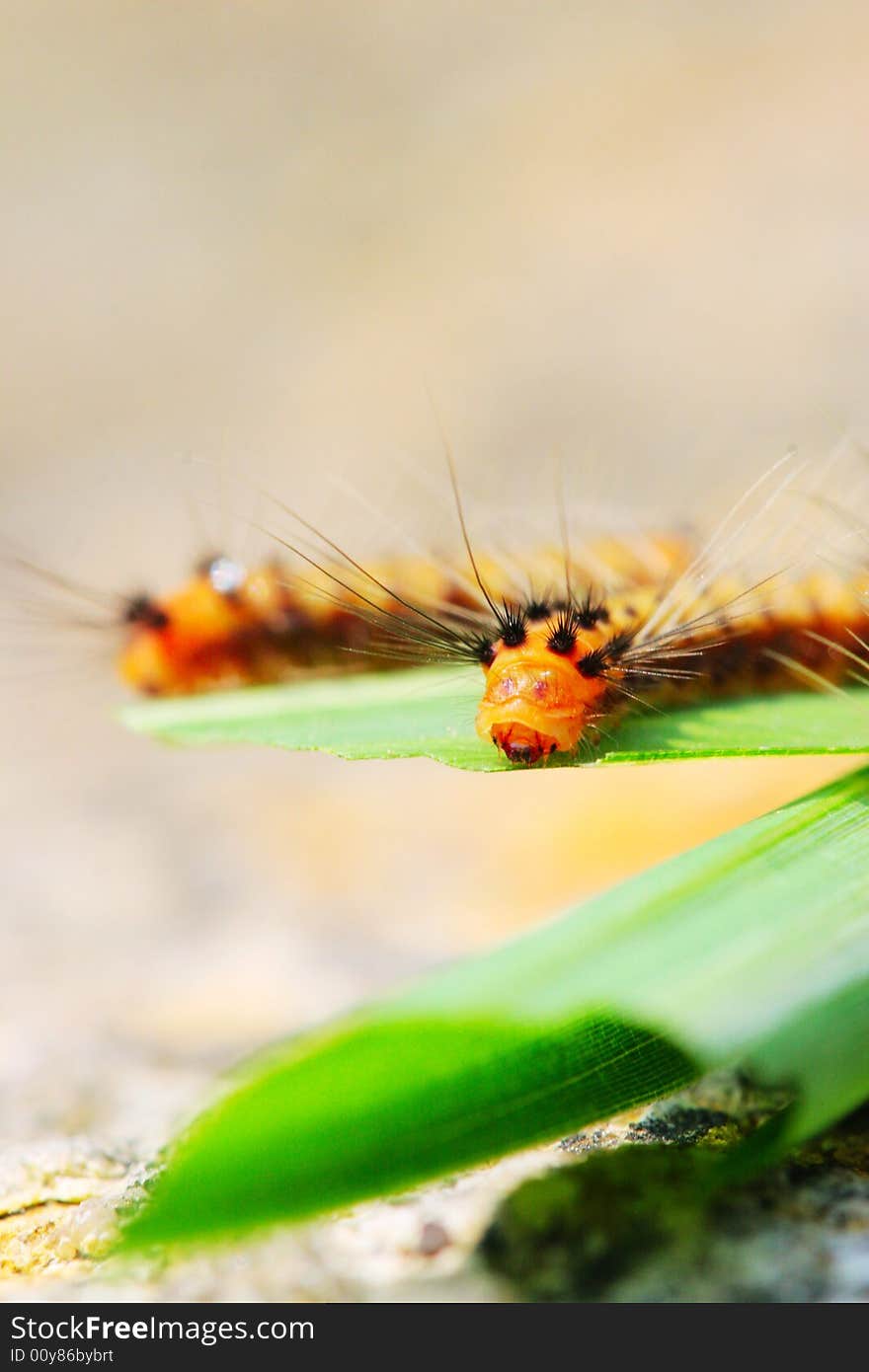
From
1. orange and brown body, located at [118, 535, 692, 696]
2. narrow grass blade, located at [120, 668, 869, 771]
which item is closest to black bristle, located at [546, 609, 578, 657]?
narrow grass blade, located at [120, 668, 869, 771]

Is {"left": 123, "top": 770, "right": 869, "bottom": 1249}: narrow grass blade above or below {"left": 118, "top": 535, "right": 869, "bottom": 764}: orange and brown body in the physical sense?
below

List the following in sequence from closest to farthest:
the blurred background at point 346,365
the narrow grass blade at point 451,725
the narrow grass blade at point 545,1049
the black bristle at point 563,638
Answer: the narrow grass blade at point 545,1049
the narrow grass blade at point 451,725
the black bristle at point 563,638
the blurred background at point 346,365

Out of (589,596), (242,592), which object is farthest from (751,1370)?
(242,592)

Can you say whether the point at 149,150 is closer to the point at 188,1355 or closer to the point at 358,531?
the point at 358,531

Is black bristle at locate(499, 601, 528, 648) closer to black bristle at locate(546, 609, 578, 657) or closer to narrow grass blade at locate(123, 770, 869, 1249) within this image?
black bristle at locate(546, 609, 578, 657)

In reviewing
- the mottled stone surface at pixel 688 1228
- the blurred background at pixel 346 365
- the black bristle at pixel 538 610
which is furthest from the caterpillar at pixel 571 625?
the mottled stone surface at pixel 688 1228

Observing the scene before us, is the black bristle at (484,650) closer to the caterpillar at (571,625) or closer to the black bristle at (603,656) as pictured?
the caterpillar at (571,625)
